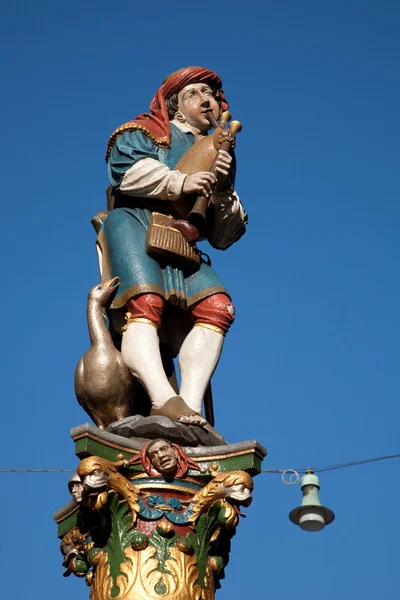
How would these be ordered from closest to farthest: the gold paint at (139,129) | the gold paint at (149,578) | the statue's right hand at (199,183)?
the gold paint at (149,578) < the statue's right hand at (199,183) < the gold paint at (139,129)

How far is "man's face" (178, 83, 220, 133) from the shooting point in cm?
1234

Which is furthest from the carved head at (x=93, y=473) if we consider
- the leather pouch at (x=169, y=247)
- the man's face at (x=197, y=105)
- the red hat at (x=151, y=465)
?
the man's face at (x=197, y=105)

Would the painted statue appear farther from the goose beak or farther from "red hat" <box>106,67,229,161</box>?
"red hat" <box>106,67,229,161</box>

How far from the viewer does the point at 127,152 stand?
456 inches

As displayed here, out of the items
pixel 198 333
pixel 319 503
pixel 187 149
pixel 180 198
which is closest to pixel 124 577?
pixel 319 503

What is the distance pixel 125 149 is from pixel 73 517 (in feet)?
11.1

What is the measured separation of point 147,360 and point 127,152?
6.95 feet

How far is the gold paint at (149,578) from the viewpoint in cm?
947

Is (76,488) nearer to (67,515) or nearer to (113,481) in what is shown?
(113,481)

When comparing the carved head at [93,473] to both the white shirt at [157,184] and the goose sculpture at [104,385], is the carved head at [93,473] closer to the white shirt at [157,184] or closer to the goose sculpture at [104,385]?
the goose sculpture at [104,385]

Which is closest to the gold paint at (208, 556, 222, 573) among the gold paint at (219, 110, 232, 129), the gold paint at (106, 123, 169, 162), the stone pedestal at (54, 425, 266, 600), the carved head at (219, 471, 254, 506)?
the stone pedestal at (54, 425, 266, 600)

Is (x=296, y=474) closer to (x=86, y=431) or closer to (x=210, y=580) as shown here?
(x=210, y=580)

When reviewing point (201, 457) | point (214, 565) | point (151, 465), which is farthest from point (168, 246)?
point (214, 565)

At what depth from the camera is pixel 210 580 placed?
9.80m
